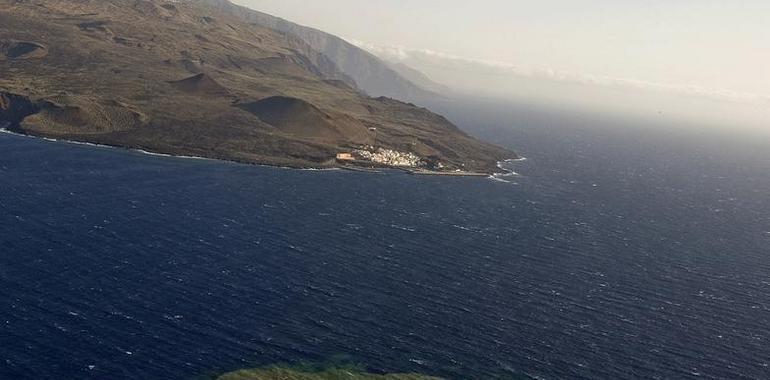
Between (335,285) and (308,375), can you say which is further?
(335,285)

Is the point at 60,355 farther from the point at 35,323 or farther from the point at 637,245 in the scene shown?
the point at 637,245

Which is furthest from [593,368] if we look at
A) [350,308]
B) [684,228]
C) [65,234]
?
[684,228]

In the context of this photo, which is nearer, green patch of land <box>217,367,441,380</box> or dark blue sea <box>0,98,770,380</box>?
green patch of land <box>217,367,441,380</box>

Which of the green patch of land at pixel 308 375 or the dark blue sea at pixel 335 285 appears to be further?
the dark blue sea at pixel 335 285

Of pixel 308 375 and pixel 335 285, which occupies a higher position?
pixel 335 285
